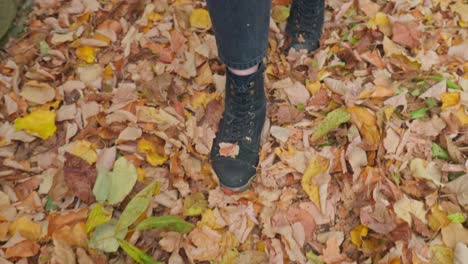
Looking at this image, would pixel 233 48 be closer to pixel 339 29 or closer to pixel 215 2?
pixel 215 2

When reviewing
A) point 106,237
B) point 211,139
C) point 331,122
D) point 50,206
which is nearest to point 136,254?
point 106,237

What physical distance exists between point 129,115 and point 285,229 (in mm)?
620

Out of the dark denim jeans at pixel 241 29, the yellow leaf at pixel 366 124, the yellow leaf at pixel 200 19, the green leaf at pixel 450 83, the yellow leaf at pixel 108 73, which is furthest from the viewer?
the yellow leaf at pixel 200 19

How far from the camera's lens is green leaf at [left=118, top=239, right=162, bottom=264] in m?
1.18

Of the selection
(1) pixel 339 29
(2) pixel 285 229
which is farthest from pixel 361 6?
(2) pixel 285 229

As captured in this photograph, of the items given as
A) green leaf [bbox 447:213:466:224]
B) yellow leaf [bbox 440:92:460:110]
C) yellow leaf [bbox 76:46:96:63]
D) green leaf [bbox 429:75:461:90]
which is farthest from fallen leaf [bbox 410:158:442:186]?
yellow leaf [bbox 76:46:96:63]

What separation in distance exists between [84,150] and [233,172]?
476mm

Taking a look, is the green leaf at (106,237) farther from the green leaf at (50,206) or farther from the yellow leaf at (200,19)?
the yellow leaf at (200,19)

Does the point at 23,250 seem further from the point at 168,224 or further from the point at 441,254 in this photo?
the point at 441,254

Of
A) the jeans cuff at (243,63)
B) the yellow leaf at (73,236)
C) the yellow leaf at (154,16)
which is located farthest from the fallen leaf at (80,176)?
the yellow leaf at (154,16)

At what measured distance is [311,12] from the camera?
157 cm

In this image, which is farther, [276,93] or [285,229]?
[276,93]

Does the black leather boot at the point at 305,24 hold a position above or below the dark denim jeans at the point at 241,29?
below

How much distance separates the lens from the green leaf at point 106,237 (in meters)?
1.21
